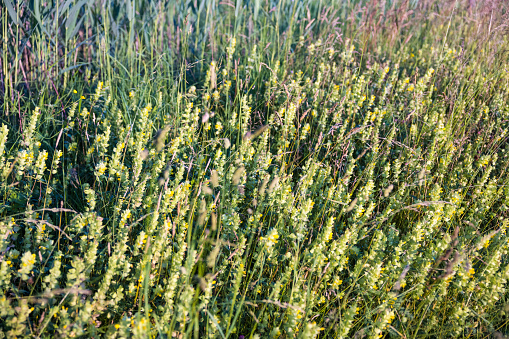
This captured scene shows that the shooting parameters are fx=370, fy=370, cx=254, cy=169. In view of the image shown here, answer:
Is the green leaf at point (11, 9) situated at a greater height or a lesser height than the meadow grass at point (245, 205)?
greater

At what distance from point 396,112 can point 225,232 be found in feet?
5.46

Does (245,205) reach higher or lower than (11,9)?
lower

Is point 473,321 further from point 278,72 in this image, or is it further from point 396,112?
point 278,72

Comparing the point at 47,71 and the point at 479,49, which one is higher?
the point at 479,49

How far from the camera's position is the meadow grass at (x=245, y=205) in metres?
1.47

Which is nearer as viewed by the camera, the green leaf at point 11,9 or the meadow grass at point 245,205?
the meadow grass at point 245,205

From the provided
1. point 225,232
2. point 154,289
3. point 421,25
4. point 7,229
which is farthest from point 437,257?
point 421,25

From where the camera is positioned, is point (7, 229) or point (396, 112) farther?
point (396, 112)

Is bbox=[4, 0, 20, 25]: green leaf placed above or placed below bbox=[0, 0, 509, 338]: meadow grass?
above

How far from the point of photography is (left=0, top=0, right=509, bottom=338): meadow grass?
147 cm

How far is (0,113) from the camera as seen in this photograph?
2.53m

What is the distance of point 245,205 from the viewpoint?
2053mm

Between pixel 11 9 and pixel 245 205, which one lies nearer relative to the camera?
pixel 245 205

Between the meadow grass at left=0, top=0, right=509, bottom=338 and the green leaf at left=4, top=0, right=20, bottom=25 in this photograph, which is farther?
the green leaf at left=4, top=0, right=20, bottom=25
